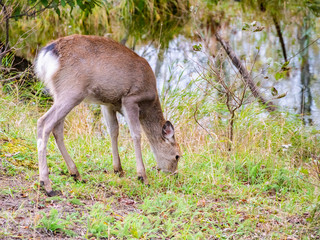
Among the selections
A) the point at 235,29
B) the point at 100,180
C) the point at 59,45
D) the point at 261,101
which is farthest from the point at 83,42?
the point at 235,29

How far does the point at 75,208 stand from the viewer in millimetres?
4043

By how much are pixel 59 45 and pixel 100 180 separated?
5.08ft

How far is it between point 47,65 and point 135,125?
1219 millimetres

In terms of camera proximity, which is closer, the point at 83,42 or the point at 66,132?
the point at 83,42

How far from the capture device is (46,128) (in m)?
4.49

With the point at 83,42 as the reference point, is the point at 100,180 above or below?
below

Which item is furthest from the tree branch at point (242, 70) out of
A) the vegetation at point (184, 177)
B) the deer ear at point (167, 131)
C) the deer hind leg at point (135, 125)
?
the deer hind leg at point (135, 125)

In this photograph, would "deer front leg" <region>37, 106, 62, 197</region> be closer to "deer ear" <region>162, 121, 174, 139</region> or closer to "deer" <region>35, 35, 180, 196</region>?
"deer" <region>35, 35, 180, 196</region>

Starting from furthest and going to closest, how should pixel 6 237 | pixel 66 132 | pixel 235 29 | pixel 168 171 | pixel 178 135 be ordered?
pixel 235 29 → pixel 66 132 → pixel 178 135 → pixel 168 171 → pixel 6 237

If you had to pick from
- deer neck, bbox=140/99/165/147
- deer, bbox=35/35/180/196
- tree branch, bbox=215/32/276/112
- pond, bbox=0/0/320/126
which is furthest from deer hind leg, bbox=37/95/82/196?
pond, bbox=0/0/320/126

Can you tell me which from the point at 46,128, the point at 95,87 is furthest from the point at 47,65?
the point at 46,128

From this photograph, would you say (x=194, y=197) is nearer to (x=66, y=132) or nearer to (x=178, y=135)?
(x=178, y=135)

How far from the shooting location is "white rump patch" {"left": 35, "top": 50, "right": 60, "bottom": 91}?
4.74 meters

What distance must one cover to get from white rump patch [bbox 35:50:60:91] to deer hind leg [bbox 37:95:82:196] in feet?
1.11
